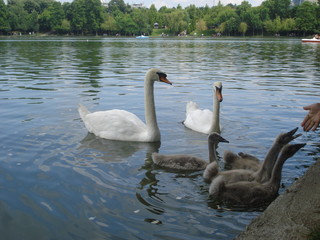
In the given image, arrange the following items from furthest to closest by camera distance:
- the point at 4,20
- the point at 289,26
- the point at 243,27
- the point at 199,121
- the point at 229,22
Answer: the point at 229,22 < the point at 4,20 < the point at 243,27 < the point at 289,26 < the point at 199,121

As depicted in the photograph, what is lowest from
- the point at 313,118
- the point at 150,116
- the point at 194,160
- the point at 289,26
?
the point at 194,160

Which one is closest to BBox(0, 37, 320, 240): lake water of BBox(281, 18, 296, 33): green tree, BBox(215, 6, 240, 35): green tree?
BBox(281, 18, 296, 33): green tree

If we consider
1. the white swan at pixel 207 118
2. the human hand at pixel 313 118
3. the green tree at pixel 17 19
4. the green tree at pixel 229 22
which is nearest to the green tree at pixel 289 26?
the green tree at pixel 229 22

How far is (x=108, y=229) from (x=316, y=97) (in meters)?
10.7

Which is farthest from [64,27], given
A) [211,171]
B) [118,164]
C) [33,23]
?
[211,171]

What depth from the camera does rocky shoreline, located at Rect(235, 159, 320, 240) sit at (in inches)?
147

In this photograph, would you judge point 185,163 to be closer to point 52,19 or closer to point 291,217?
point 291,217

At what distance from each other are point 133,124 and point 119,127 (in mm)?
291

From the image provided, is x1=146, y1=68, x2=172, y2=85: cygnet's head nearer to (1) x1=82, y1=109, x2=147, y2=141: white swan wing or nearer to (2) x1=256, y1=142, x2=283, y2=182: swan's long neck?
(1) x1=82, y1=109, x2=147, y2=141: white swan wing

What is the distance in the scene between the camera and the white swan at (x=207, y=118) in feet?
29.8

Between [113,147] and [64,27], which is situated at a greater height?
[64,27]

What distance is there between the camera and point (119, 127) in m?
8.57

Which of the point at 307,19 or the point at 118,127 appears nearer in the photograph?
the point at 118,127

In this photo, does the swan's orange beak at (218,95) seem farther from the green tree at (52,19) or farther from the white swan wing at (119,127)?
the green tree at (52,19)
